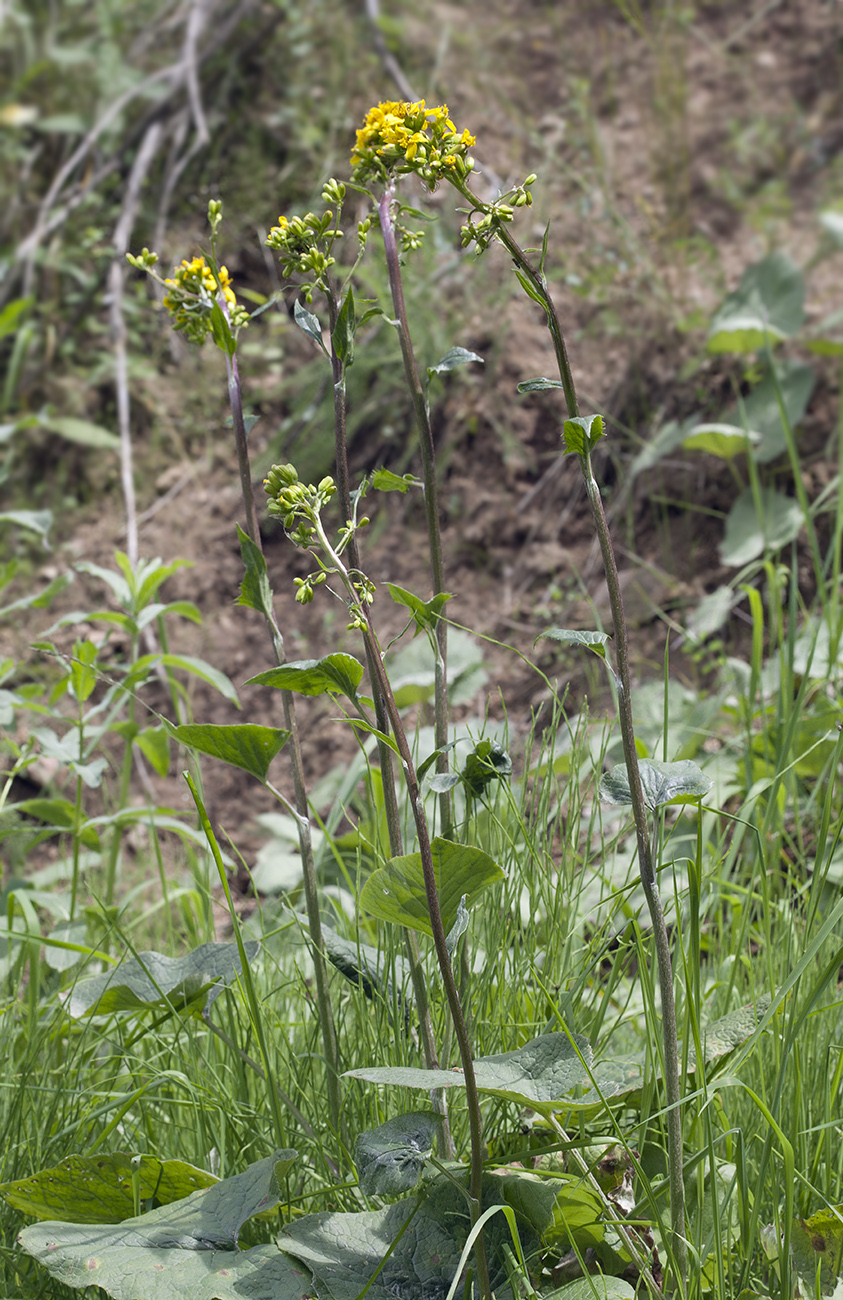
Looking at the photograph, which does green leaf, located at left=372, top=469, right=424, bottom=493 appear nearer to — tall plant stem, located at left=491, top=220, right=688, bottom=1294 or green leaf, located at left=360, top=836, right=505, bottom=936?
tall plant stem, located at left=491, top=220, right=688, bottom=1294

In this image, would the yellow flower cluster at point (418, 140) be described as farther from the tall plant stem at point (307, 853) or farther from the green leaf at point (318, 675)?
the green leaf at point (318, 675)

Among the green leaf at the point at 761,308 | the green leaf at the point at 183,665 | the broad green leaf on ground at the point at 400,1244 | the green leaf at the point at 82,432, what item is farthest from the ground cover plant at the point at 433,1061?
the green leaf at the point at 82,432

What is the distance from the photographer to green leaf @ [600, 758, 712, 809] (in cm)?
72

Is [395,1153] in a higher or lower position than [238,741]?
lower

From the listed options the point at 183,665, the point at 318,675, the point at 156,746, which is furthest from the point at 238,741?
the point at 156,746

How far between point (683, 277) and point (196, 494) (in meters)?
1.63

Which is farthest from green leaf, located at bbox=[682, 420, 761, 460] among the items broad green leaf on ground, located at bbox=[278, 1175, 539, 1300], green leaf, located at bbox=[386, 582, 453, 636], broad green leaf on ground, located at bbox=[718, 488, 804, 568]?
broad green leaf on ground, located at bbox=[278, 1175, 539, 1300]

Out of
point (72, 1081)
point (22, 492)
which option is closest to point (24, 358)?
point (22, 492)

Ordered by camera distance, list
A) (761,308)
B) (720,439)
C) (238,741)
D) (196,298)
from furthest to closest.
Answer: (761,308) < (720,439) < (196,298) < (238,741)

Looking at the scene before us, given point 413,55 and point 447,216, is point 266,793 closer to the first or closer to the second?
point 447,216

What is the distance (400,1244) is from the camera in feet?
2.46

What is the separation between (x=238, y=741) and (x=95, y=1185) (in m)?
0.41

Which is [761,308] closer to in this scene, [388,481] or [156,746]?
[156,746]

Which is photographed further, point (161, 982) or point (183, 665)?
point (183, 665)
